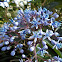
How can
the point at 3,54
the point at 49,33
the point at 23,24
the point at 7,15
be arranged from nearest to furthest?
the point at 49,33
the point at 23,24
the point at 3,54
the point at 7,15

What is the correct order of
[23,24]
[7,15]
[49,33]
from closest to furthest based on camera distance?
[49,33], [23,24], [7,15]

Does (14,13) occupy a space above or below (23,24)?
above

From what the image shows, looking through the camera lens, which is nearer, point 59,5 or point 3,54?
point 3,54

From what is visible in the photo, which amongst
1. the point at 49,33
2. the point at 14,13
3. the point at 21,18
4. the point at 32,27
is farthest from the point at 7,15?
the point at 49,33

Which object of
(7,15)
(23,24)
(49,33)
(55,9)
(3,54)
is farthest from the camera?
(55,9)

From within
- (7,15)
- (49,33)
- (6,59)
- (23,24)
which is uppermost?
(7,15)

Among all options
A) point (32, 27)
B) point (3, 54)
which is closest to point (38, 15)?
point (32, 27)

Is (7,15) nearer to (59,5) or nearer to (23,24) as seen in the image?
(23,24)

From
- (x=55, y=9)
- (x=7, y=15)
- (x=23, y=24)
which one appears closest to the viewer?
(x=23, y=24)

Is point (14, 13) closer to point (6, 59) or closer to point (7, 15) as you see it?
point (7, 15)
